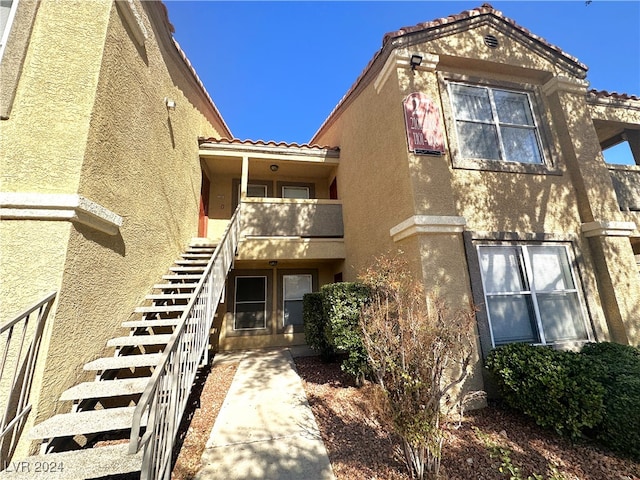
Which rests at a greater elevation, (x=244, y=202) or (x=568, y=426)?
(x=244, y=202)

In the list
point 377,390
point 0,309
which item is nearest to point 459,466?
point 377,390

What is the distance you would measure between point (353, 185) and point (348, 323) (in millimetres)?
4324

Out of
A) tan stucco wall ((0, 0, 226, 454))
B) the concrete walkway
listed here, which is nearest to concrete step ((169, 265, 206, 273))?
tan stucco wall ((0, 0, 226, 454))

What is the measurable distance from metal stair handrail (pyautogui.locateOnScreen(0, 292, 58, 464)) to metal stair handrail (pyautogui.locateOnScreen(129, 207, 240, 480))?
1111 mm

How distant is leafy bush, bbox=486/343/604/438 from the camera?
11.3 feet

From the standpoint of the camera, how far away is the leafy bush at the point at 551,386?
11.3 feet

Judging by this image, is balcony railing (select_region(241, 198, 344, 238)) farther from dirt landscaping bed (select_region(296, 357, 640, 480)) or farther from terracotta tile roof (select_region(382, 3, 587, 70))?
dirt landscaping bed (select_region(296, 357, 640, 480))

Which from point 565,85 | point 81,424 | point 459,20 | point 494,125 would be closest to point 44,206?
point 81,424

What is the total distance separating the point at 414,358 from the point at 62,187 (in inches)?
188

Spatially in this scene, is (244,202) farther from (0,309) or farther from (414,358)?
(414,358)

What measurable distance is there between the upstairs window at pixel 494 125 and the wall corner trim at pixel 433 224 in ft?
5.66

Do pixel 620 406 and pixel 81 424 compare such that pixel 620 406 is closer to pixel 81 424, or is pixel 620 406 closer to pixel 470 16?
pixel 81 424

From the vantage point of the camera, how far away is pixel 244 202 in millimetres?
8234

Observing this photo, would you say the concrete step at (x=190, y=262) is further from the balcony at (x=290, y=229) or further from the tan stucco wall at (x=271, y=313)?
the tan stucco wall at (x=271, y=313)
